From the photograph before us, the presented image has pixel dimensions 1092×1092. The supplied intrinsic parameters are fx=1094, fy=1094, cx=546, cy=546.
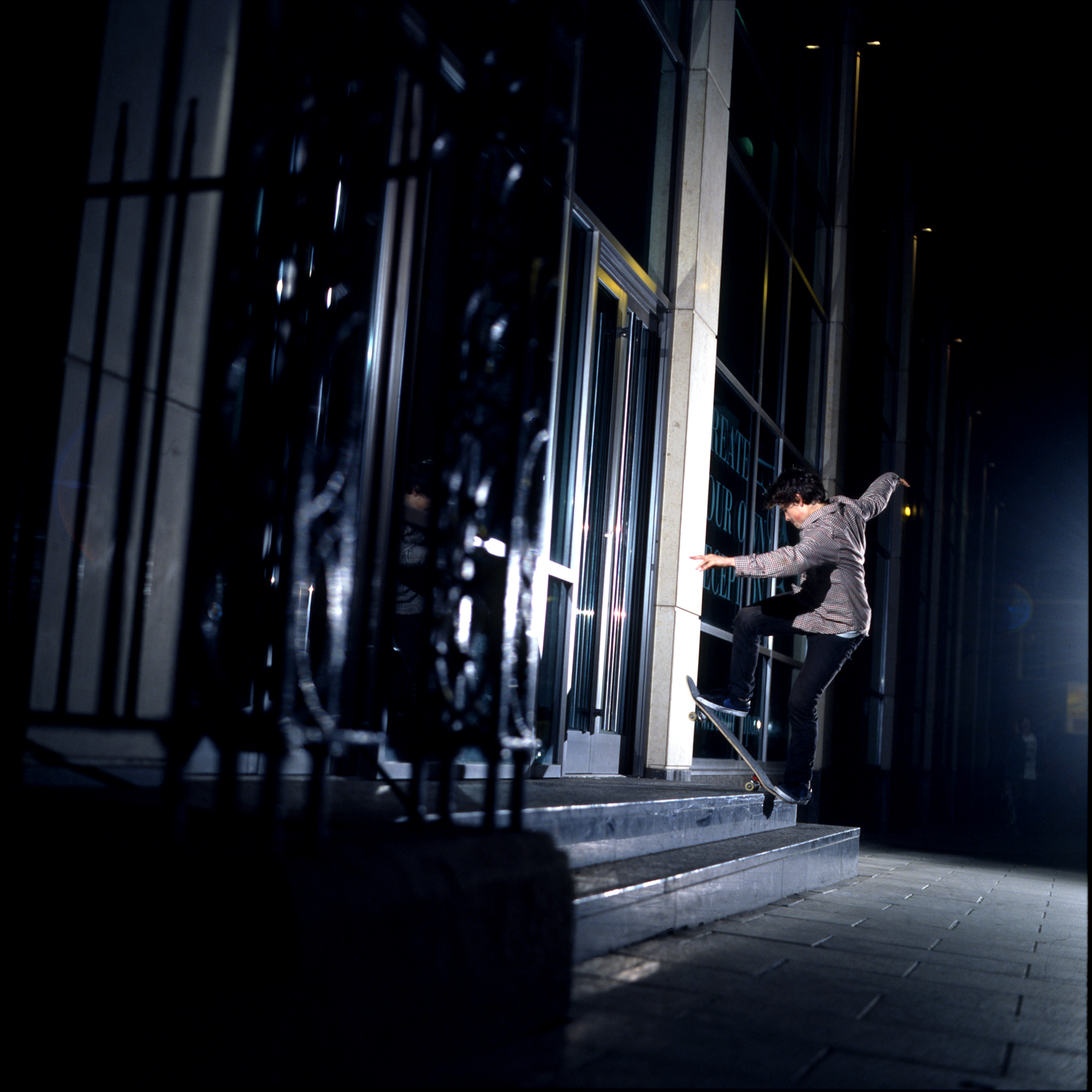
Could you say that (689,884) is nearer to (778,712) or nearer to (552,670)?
(552,670)

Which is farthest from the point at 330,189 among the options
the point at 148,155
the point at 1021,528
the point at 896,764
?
the point at 1021,528

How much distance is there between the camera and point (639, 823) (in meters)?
4.80

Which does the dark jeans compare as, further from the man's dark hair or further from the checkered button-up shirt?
the man's dark hair

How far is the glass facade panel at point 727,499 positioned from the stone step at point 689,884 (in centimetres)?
342

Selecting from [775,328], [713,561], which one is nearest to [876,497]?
[713,561]

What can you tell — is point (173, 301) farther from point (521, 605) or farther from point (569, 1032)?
point (569, 1032)

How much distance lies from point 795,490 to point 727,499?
3170 millimetres

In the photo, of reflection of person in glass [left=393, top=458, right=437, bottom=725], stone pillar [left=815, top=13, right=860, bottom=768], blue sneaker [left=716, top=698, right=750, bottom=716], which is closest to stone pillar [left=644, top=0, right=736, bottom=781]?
blue sneaker [left=716, top=698, right=750, bottom=716]

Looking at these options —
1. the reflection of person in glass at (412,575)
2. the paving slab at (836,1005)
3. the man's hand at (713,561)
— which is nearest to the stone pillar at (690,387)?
the man's hand at (713,561)

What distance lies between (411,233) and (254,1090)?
13.2 ft

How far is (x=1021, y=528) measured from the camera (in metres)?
35.7

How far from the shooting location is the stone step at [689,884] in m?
3.63

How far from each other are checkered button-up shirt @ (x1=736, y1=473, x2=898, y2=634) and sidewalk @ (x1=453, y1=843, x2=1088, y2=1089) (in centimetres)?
189

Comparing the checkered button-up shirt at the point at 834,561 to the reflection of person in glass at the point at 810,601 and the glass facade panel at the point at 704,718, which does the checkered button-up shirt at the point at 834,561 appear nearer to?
the reflection of person in glass at the point at 810,601
